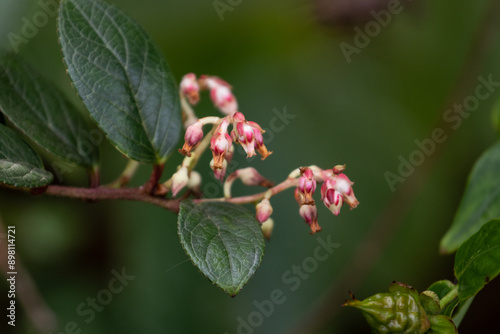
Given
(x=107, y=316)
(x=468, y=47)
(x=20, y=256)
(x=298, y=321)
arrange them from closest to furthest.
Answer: (x=20, y=256)
(x=107, y=316)
(x=298, y=321)
(x=468, y=47)

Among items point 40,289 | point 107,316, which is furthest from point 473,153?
point 40,289

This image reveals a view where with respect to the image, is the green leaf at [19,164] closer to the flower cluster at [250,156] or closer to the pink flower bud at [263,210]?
the flower cluster at [250,156]

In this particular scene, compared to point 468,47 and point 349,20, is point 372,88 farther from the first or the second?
point 468,47

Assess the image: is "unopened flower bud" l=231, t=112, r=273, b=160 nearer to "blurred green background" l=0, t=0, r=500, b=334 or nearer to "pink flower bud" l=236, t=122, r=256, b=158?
"pink flower bud" l=236, t=122, r=256, b=158

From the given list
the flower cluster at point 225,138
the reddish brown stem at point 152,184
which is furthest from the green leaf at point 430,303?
the reddish brown stem at point 152,184

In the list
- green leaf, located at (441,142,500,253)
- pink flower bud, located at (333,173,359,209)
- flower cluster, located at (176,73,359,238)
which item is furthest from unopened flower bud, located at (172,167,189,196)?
green leaf, located at (441,142,500,253)

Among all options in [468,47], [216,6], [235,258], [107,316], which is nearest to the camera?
[235,258]
